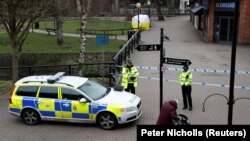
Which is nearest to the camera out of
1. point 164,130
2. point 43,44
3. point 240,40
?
point 164,130

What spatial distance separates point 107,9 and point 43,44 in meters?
23.5

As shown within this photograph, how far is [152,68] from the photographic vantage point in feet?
74.6

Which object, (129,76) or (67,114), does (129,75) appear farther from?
(67,114)

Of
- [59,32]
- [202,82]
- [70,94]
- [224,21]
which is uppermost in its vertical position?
[224,21]

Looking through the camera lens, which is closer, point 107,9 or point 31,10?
point 31,10

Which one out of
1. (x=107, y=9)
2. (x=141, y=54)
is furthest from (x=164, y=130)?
(x=107, y=9)

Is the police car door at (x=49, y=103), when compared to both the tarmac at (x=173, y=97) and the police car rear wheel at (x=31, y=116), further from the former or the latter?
the tarmac at (x=173, y=97)

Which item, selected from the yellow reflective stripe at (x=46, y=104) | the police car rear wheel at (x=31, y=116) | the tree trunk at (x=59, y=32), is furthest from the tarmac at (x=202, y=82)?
the tree trunk at (x=59, y=32)

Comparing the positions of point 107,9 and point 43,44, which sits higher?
point 107,9

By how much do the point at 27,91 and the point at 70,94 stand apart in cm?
159

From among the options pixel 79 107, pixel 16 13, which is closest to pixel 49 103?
pixel 79 107

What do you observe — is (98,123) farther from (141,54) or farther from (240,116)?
(141,54)

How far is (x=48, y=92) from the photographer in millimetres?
13648

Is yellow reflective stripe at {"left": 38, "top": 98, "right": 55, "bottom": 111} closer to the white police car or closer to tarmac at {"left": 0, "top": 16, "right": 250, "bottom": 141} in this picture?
the white police car
